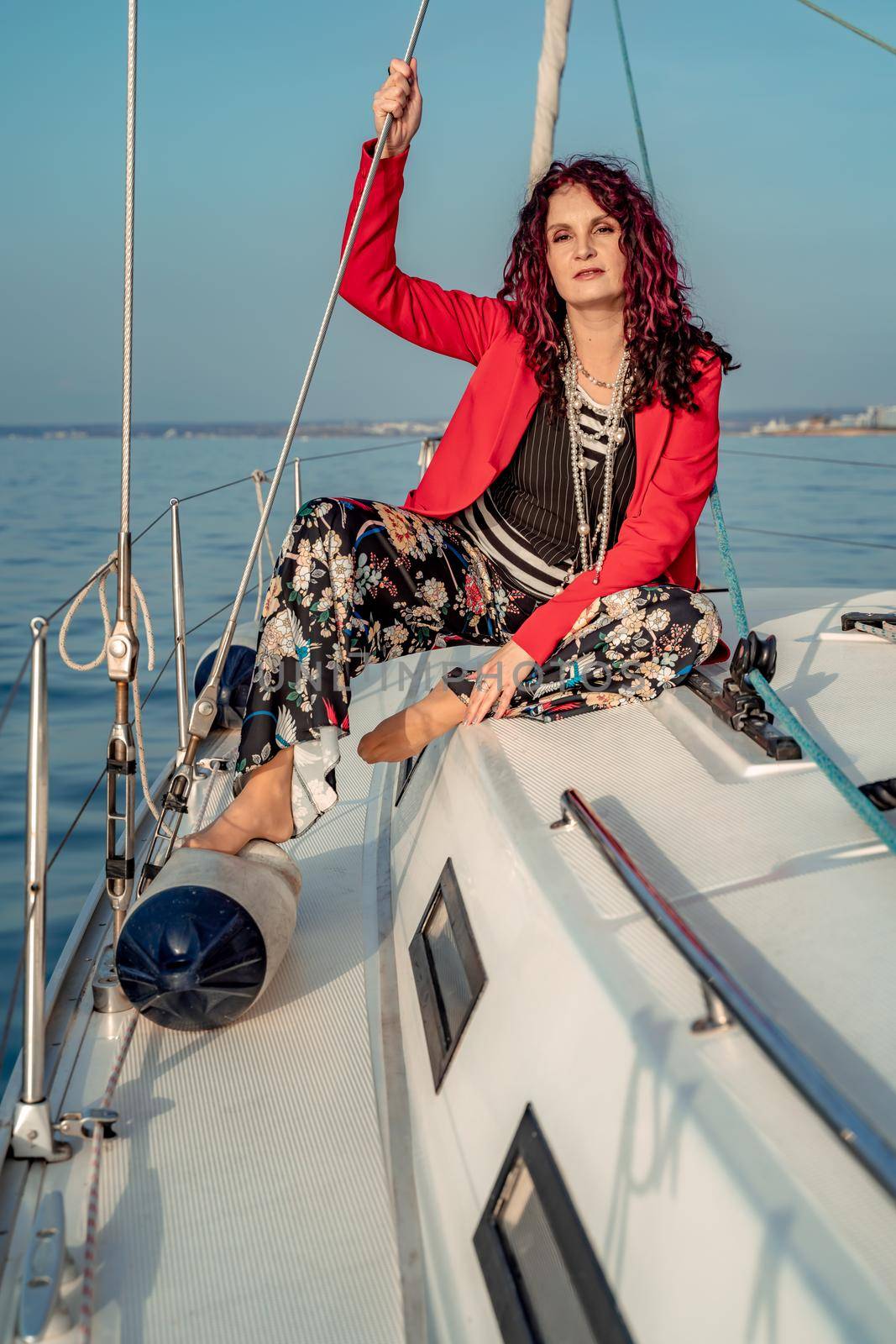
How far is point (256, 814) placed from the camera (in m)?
1.95

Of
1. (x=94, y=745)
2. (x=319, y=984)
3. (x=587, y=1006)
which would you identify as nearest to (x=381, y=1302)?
(x=587, y=1006)

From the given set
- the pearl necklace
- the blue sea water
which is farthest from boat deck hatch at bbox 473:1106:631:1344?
the blue sea water

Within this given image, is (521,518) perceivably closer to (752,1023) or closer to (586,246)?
(586,246)

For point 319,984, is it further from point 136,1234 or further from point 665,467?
point 665,467

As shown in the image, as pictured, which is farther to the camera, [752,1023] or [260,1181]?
[260,1181]

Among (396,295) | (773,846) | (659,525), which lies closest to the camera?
(773,846)

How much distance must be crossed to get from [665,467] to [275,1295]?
4.78 ft

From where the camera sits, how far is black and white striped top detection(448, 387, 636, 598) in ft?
7.36

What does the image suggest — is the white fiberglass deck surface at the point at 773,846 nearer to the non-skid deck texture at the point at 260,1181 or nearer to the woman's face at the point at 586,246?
the non-skid deck texture at the point at 260,1181

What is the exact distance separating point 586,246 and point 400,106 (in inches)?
15.8

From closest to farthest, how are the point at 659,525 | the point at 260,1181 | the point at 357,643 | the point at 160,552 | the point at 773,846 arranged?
the point at 773,846 → the point at 260,1181 → the point at 357,643 → the point at 659,525 → the point at 160,552

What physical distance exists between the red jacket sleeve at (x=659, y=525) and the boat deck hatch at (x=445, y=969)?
454mm

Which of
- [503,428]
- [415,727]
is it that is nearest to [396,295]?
[503,428]

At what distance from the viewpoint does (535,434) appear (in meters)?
2.28
